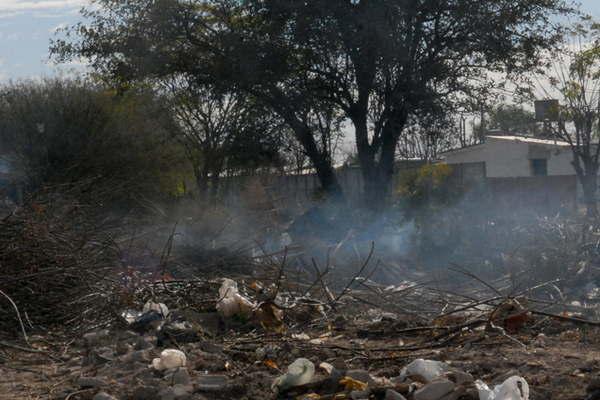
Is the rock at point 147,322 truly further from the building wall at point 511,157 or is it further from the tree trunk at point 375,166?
the building wall at point 511,157

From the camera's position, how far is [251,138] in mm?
20594

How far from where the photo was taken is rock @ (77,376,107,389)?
5232 mm

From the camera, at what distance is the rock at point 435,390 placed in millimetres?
4359

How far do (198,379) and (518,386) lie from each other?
191 centimetres

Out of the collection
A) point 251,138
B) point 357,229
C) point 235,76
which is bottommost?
point 357,229

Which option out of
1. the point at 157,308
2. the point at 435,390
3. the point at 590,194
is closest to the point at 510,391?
the point at 435,390

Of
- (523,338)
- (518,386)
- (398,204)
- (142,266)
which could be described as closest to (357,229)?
(398,204)

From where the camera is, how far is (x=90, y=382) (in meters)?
5.25

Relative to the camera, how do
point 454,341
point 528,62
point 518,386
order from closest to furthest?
point 518,386 → point 454,341 → point 528,62

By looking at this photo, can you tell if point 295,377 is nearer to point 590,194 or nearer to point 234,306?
point 234,306

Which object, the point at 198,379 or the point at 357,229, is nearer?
the point at 198,379

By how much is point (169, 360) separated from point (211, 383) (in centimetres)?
50

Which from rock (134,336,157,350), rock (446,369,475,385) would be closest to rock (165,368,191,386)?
rock (134,336,157,350)

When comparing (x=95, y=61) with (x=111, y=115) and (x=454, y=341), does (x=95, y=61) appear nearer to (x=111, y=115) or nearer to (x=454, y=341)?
(x=111, y=115)
